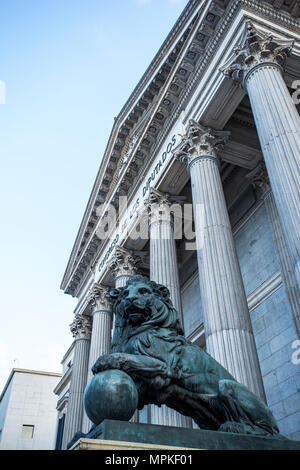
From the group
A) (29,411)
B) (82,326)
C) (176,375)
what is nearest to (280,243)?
(176,375)

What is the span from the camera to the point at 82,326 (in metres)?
24.1

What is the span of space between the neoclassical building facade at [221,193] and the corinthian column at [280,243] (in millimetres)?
43

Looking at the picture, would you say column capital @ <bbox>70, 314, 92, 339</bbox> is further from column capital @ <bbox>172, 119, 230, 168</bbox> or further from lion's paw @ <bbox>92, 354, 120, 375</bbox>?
lion's paw @ <bbox>92, 354, 120, 375</bbox>

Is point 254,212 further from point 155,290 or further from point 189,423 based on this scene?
point 155,290

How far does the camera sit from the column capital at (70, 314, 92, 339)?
78.7 feet

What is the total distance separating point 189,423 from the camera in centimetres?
1139

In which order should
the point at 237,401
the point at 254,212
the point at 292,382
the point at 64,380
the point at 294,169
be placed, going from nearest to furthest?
the point at 237,401 → the point at 294,169 → the point at 292,382 → the point at 254,212 → the point at 64,380

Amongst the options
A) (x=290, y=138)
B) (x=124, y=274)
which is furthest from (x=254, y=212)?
(x=290, y=138)

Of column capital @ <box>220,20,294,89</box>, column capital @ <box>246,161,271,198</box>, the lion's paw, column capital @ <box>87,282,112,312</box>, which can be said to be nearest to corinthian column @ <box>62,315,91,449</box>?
column capital @ <box>87,282,112,312</box>

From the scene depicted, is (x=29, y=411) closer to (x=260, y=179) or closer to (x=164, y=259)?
(x=164, y=259)

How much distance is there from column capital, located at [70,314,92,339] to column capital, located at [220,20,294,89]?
54.9 ft

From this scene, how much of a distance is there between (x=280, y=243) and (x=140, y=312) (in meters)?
9.87

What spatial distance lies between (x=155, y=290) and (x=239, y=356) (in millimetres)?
4892
